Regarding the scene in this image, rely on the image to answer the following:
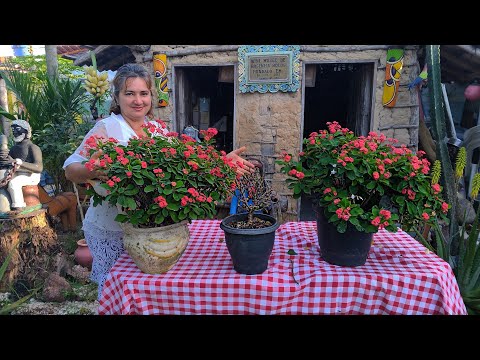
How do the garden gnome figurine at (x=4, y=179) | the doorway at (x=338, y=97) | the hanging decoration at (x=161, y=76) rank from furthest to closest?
the hanging decoration at (x=161, y=76) < the doorway at (x=338, y=97) < the garden gnome figurine at (x=4, y=179)

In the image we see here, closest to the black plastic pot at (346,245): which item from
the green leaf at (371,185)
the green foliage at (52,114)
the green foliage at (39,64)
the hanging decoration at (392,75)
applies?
the green leaf at (371,185)

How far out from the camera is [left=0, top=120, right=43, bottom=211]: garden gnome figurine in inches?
141

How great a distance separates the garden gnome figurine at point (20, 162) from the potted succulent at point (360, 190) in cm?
317

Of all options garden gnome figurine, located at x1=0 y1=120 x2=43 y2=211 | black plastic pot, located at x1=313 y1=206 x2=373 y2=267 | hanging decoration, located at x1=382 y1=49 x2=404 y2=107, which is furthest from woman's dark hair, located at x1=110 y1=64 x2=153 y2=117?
hanging decoration, located at x1=382 y1=49 x2=404 y2=107

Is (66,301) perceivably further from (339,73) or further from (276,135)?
(339,73)

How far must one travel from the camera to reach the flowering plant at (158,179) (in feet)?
4.73

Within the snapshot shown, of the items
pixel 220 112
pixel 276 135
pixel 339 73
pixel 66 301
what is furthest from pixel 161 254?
pixel 339 73

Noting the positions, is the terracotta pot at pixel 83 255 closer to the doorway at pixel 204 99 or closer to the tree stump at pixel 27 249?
the tree stump at pixel 27 249

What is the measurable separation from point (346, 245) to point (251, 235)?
0.47 metres

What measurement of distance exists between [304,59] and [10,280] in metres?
4.28

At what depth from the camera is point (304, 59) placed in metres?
4.48

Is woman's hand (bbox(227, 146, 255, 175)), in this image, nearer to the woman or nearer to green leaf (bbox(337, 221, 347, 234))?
the woman

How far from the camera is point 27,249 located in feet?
12.5

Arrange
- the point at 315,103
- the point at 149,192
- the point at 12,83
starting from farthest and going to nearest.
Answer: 1. the point at 315,103
2. the point at 12,83
3. the point at 149,192
